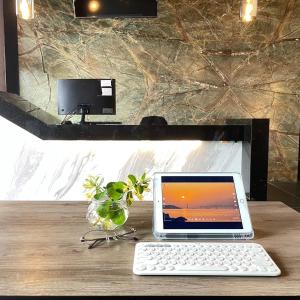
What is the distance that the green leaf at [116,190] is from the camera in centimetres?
106

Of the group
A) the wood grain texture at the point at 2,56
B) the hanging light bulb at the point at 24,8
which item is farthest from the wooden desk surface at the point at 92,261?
the wood grain texture at the point at 2,56

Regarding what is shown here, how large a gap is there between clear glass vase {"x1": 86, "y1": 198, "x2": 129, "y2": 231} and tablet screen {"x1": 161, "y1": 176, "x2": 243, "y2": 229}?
0.12 metres

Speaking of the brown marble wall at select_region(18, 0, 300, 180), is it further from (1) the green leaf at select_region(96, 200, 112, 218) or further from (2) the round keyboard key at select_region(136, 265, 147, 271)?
(2) the round keyboard key at select_region(136, 265, 147, 271)

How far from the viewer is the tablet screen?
3.44 feet

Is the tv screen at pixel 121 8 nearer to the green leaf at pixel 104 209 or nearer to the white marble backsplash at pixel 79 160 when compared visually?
the white marble backsplash at pixel 79 160

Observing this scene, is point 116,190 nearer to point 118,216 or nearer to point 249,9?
point 118,216

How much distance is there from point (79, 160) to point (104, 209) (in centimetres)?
148

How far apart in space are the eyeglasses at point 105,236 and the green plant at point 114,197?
0.02 m

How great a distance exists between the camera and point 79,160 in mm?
2475

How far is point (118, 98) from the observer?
4988mm

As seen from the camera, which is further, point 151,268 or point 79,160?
point 79,160

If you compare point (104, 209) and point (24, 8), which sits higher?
point (24, 8)

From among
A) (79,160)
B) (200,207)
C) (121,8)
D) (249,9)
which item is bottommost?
(79,160)

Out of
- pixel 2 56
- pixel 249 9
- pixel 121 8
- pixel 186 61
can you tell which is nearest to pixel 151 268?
pixel 249 9
